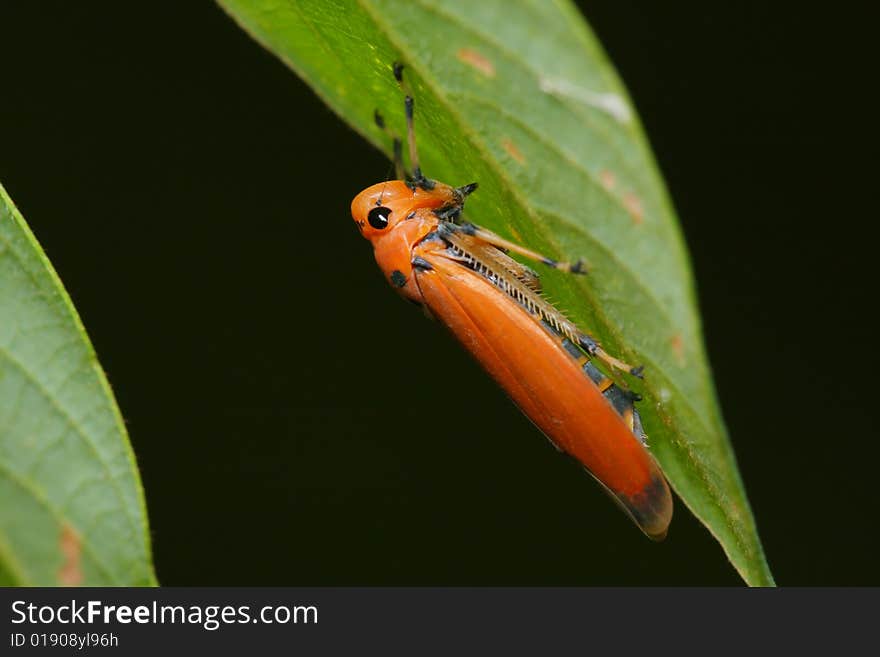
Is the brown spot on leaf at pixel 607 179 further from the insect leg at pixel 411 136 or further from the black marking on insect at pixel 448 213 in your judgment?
→ the black marking on insect at pixel 448 213

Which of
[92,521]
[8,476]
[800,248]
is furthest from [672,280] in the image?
[800,248]

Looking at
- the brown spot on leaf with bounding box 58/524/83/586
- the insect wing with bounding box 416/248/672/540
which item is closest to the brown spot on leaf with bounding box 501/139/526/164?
the brown spot on leaf with bounding box 58/524/83/586

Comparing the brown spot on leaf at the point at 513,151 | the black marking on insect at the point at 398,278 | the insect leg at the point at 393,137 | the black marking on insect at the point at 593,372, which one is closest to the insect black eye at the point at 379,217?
the black marking on insect at the point at 398,278

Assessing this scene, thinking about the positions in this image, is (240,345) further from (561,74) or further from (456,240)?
(561,74)

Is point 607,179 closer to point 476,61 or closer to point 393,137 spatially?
point 476,61

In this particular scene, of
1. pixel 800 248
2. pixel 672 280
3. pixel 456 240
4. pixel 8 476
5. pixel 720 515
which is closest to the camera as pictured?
pixel 672 280

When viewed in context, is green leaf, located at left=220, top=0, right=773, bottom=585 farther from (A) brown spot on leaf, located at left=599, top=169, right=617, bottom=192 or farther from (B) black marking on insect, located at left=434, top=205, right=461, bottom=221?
(B) black marking on insect, located at left=434, top=205, right=461, bottom=221
